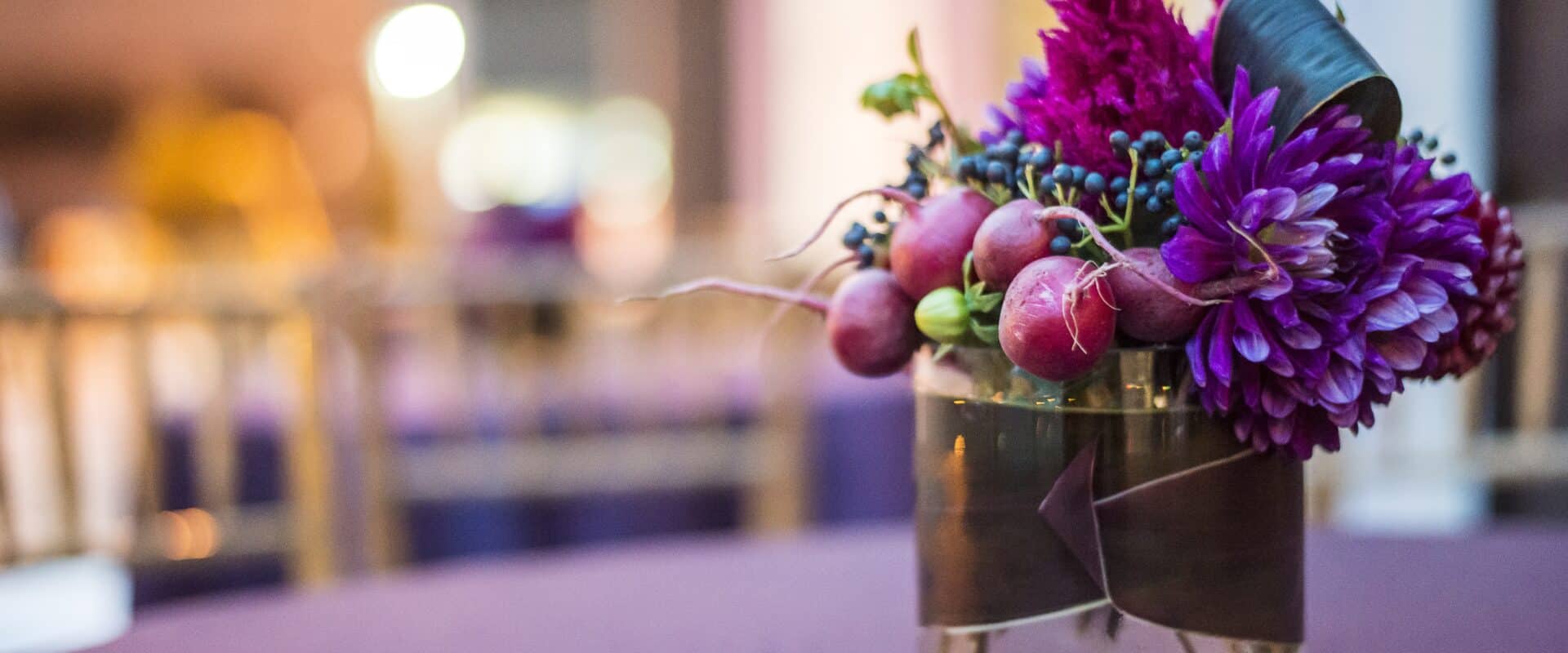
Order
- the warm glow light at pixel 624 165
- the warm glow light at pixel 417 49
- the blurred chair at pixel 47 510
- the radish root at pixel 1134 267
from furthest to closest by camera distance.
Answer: the warm glow light at pixel 624 165 → the warm glow light at pixel 417 49 → the blurred chair at pixel 47 510 → the radish root at pixel 1134 267

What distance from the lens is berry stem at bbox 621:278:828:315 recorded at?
1.18 feet

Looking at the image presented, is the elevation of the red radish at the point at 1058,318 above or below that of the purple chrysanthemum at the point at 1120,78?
below

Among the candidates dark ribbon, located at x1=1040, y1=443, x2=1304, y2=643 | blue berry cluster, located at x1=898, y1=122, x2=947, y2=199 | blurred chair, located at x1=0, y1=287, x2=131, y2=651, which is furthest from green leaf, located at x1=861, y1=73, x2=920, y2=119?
blurred chair, located at x1=0, y1=287, x2=131, y2=651

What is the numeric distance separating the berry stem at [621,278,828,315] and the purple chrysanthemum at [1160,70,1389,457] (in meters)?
0.13

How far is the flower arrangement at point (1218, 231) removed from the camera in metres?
0.31

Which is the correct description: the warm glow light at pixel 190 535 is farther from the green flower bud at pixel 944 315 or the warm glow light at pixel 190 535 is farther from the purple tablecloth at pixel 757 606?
the green flower bud at pixel 944 315

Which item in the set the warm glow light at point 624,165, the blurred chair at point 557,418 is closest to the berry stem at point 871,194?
the blurred chair at point 557,418

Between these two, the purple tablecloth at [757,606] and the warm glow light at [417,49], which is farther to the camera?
the warm glow light at [417,49]

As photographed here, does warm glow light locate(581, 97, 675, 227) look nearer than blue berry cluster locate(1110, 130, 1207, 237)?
No

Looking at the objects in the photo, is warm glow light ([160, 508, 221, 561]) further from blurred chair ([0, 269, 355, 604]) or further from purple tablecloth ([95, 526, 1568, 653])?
purple tablecloth ([95, 526, 1568, 653])

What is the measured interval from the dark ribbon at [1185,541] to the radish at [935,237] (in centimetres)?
7

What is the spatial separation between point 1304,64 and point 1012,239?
101 mm

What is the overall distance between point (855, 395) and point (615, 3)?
2.95 metres

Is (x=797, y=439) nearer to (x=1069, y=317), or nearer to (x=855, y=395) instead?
(x=855, y=395)
